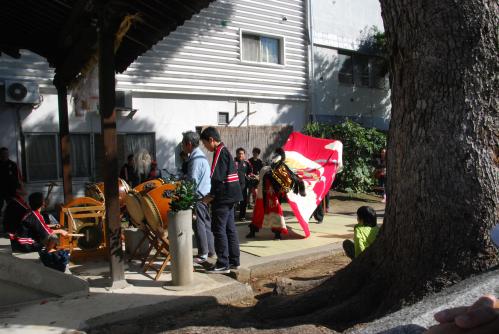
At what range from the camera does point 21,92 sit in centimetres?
982

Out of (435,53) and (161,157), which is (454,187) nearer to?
(435,53)

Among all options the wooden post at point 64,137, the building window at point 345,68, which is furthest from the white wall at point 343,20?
the wooden post at point 64,137

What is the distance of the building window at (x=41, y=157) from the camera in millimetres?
10375

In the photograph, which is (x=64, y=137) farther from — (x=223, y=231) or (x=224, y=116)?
(x=224, y=116)

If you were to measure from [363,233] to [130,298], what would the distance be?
266cm

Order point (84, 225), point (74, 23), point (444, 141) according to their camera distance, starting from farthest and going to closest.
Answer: point (84, 225) → point (74, 23) → point (444, 141)

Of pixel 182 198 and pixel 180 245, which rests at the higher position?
pixel 182 198

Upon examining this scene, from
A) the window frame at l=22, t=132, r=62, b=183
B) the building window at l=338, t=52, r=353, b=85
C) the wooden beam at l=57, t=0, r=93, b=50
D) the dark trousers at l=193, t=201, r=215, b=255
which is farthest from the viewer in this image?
the building window at l=338, t=52, r=353, b=85

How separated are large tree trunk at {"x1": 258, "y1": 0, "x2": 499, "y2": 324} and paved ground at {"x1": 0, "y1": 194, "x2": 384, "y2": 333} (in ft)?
7.36

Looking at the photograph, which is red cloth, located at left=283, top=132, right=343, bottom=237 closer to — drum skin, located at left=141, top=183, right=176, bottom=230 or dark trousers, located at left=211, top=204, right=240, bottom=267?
dark trousers, located at left=211, top=204, right=240, bottom=267

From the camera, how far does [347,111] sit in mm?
17000

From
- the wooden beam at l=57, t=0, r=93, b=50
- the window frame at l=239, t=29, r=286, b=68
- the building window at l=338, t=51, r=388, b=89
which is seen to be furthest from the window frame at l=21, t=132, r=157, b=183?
the building window at l=338, t=51, r=388, b=89

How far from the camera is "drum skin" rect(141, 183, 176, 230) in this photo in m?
5.47

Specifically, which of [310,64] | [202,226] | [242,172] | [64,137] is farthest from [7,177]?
[310,64]
